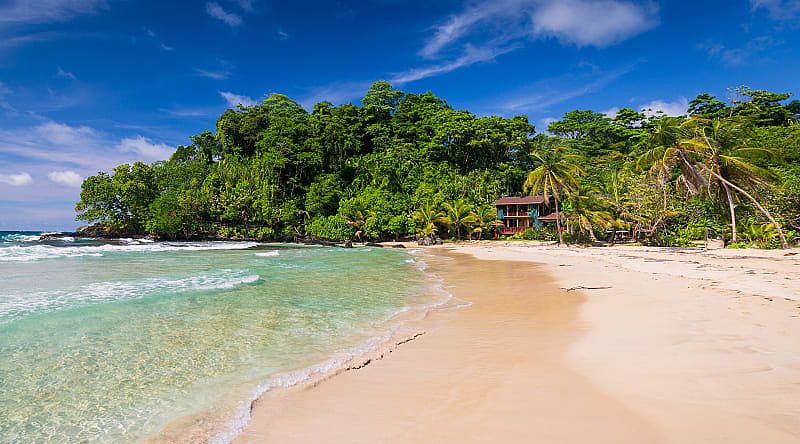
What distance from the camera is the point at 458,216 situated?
3741cm

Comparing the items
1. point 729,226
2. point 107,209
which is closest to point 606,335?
point 729,226

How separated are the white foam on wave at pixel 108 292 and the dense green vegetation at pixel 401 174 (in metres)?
23.4

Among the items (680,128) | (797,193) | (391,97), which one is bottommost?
(797,193)

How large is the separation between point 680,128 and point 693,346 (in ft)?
74.8

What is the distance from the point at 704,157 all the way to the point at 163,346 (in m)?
26.2

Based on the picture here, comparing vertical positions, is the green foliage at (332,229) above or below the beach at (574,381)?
above

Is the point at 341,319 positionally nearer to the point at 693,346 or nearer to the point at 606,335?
the point at 606,335

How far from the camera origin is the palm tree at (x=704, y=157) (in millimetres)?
19969

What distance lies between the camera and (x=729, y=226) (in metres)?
21.1

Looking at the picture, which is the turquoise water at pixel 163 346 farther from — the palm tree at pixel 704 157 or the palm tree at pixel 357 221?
the palm tree at pixel 357 221

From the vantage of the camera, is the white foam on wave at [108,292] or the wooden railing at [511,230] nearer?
the white foam on wave at [108,292]

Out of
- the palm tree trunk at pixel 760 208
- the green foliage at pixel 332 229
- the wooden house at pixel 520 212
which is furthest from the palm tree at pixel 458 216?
the palm tree trunk at pixel 760 208

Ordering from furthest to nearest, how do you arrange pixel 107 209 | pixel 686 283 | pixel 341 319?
pixel 107 209 < pixel 686 283 < pixel 341 319

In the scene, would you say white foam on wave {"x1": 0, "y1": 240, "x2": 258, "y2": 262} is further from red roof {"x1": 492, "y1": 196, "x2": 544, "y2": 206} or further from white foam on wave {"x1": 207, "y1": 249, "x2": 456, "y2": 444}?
red roof {"x1": 492, "y1": 196, "x2": 544, "y2": 206}
